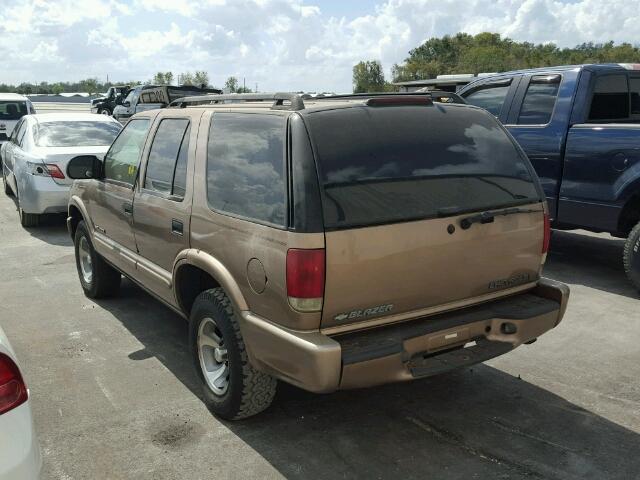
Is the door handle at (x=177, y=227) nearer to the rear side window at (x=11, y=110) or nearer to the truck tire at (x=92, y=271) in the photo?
the truck tire at (x=92, y=271)

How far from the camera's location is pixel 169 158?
408 centimetres

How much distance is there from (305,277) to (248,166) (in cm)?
82

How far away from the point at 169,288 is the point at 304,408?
3.89ft

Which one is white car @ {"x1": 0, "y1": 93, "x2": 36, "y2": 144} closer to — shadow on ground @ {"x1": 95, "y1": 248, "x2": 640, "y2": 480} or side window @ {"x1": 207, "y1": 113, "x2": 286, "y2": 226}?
shadow on ground @ {"x1": 95, "y1": 248, "x2": 640, "y2": 480}

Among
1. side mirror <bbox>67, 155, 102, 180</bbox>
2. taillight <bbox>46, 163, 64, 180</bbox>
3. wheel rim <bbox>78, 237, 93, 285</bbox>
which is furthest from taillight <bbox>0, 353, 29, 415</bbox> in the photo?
taillight <bbox>46, 163, 64, 180</bbox>

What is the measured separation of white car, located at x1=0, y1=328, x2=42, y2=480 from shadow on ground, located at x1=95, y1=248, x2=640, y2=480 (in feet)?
4.39

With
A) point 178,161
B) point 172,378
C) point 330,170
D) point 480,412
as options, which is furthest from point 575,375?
point 178,161

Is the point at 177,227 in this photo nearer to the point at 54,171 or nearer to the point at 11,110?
the point at 54,171

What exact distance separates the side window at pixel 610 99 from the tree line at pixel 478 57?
135 ft

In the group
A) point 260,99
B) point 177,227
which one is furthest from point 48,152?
point 260,99

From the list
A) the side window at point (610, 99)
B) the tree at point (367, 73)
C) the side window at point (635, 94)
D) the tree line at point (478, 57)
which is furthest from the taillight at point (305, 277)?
the tree at point (367, 73)

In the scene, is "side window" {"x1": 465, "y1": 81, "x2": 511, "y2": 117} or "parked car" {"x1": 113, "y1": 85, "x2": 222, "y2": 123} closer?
"side window" {"x1": 465, "y1": 81, "x2": 511, "y2": 117}

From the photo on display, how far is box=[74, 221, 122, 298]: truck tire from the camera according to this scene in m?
5.60

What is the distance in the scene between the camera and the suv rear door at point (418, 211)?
2.92m
